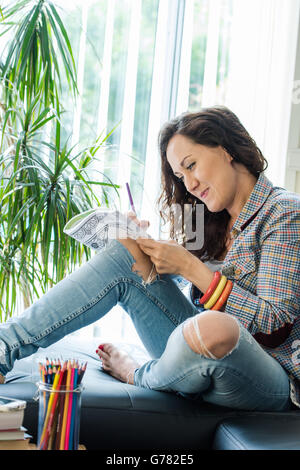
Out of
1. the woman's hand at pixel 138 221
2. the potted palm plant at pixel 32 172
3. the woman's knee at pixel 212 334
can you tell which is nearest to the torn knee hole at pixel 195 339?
the woman's knee at pixel 212 334

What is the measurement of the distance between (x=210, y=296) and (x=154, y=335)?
26 cm

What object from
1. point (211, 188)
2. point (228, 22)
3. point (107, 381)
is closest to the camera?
point (107, 381)

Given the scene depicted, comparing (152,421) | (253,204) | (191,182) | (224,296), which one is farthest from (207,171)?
(152,421)

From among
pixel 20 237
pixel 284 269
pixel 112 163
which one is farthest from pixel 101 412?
pixel 112 163

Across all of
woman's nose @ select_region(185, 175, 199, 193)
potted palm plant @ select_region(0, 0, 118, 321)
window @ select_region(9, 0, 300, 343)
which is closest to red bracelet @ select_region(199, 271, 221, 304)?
woman's nose @ select_region(185, 175, 199, 193)

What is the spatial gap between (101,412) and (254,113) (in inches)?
89.4

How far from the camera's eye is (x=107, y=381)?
157cm

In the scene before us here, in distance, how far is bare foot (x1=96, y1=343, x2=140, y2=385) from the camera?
5.37 feet

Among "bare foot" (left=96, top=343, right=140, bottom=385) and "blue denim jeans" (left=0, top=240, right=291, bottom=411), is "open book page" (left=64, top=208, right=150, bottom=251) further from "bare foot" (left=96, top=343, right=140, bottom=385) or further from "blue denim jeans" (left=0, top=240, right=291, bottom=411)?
"bare foot" (left=96, top=343, right=140, bottom=385)

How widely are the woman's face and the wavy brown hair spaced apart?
0.02m

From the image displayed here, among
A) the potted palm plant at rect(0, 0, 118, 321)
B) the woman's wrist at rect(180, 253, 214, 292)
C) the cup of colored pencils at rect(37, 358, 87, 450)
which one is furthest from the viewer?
the potted palm plant at rect(0, 0, 118, 321)

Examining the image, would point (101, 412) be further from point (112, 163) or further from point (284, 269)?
point (112, 163)

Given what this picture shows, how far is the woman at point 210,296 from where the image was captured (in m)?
1.31

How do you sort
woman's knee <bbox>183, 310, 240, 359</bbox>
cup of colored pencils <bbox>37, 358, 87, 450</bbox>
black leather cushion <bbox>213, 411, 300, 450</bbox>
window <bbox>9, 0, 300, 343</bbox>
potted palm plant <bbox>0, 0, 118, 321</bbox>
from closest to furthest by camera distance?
cup of colored pencils <bbox>37, 358, 87, 450</bbox> → black leather cushion <bbox>213, 411, 300, 450</bbox> → woman's knee <bbox>183, 310, 240, 359</bbox> → potted palm plant <bbox>0, 0, 118, 321</bbox> → window <bbox>9, 0, 300, 343</bbox>
